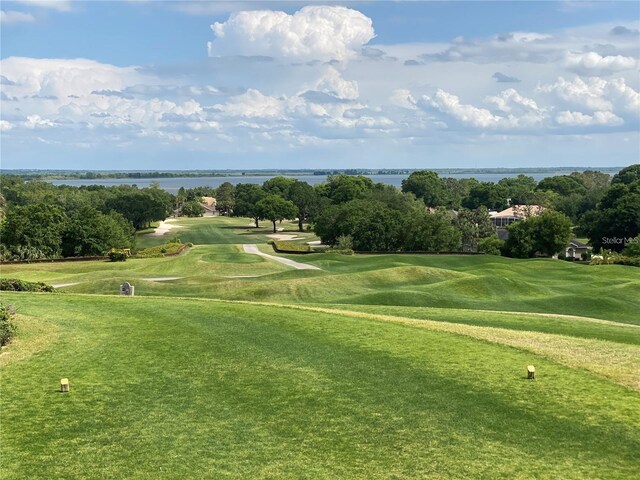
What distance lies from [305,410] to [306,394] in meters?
1.00

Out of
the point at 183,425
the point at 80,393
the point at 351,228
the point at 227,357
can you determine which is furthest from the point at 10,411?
the point at 351,228

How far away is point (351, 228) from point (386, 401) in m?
73.9

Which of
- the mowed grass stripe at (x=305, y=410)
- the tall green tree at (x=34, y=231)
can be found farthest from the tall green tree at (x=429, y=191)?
the mowed grass stripe at (x=305, y=410)

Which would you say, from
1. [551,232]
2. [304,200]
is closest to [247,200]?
[304,200]

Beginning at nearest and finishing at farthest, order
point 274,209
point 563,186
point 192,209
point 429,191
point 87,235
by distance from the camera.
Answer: point 87,235 < point 274,209 < point 563,186 < point 429,191 < point 192,209

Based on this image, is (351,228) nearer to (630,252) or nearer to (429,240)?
(429,240)

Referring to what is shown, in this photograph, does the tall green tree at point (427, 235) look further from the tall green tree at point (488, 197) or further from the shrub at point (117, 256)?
the tall green tree at point (488, 197)

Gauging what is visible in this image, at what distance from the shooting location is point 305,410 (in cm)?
1282

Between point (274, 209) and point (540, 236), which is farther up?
point (274, 209)

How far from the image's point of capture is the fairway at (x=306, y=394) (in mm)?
10578

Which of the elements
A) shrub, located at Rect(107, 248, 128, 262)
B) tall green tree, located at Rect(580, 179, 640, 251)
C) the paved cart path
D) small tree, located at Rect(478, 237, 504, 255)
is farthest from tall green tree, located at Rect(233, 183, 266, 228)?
shrub, located at Rect(107, 248, 128, 262)

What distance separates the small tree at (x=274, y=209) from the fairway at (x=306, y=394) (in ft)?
340

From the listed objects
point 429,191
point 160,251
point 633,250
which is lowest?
point 160,251

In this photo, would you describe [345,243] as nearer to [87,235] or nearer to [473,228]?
[87,235]
